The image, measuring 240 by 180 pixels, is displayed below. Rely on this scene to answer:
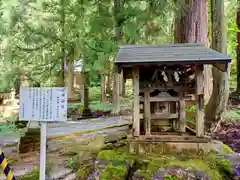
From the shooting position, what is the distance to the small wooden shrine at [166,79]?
3947mm

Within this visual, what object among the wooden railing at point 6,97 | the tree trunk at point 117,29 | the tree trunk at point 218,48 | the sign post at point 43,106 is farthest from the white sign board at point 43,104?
the wooden railing at point 6,97

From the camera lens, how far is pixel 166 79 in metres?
4.59

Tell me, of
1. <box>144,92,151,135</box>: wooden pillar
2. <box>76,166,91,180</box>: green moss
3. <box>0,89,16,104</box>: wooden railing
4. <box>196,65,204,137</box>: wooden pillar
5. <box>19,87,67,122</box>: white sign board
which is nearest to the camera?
<box>19,87,67,122</box>: white sign board

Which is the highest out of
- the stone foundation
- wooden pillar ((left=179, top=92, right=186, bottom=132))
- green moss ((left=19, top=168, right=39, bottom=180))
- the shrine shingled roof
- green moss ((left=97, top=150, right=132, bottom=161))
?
the shrine shingled roof

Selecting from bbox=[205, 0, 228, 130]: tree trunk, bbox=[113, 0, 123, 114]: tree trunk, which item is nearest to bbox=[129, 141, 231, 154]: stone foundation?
bbox=[205, 0, 228, 130]: tree trunk

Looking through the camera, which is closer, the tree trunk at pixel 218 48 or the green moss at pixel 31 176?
the green moss at pixel 31 176

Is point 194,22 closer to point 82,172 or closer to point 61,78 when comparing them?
point 82,172

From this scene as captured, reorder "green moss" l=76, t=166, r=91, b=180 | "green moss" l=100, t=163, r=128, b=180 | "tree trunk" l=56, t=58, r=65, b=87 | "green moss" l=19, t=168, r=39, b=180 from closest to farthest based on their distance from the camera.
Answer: "green moss" l=100, t=163, r=128, b=180 < "green moss" l=76, t=166, r=91, b=180 < "green moss" l=19, t=168, r=39, b=180 < "tree trunk" l=56, t=58, r=65, b=87

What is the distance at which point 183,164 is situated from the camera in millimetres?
3717

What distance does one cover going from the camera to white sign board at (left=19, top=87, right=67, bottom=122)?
321 cm

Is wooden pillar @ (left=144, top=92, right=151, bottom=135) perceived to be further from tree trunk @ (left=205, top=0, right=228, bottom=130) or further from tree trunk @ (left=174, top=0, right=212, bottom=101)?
tree trunk @ (left=174, top=0, right=212, bottom=101)

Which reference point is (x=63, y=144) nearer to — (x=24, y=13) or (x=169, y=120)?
(x=169, y=120)

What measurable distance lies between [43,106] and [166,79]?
219 centimetres

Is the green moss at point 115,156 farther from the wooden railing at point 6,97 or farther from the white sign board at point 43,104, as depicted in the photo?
the wooden railing at point 6,97
